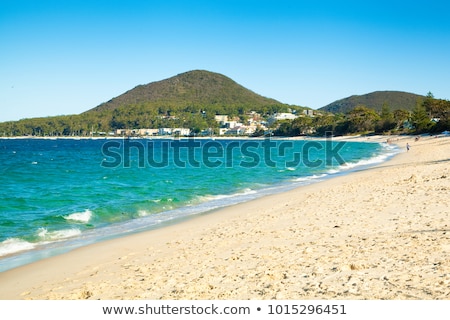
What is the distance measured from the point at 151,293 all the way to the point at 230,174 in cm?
2560

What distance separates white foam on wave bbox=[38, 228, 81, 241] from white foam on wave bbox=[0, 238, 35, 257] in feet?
2.38

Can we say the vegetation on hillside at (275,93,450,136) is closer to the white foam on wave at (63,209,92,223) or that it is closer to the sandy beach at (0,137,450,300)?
the sandy beach at (0,137,450,300)

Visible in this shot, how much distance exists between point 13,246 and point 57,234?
170 centimetres

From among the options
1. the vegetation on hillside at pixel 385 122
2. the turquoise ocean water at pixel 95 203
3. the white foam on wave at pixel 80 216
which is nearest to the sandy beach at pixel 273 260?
the turquoise ocean water at pixel 95 203

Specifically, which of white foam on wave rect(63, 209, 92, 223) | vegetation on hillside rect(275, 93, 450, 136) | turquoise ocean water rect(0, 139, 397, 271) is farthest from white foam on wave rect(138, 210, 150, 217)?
vegetation on hillside rect(275, 93, 450, 136)

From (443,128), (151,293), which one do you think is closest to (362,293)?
(151,293)

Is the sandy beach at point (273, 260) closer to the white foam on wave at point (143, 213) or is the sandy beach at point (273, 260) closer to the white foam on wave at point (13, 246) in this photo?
the white foam on wave at point (13, 246)

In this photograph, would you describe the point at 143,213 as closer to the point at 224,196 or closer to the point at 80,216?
the point at 80,216

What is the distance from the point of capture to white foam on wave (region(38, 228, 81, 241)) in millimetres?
12841

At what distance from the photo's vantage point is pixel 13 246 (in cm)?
1167

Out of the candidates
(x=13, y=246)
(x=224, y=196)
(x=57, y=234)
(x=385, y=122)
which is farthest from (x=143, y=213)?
(x=385, y=122)

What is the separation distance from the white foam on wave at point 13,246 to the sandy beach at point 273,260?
5.94 ft
